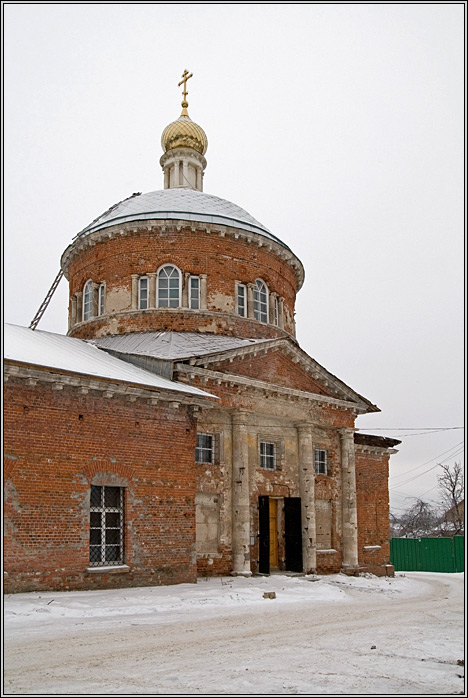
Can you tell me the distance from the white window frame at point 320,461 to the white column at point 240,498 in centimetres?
408

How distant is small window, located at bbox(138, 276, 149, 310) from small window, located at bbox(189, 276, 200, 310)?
1464 mm

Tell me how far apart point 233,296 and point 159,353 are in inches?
199

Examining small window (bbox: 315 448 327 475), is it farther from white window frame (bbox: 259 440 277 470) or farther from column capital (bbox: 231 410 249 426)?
column capital (bbox: 231 410 249 426)

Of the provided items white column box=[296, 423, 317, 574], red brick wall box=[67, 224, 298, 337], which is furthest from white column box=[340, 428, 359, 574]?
red brick wall box=[67, 224, 298, 337]

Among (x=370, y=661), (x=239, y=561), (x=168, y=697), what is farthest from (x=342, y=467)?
(x=168, y=697)

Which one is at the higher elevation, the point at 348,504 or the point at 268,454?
the point at 268,454

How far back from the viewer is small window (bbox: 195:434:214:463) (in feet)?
65.6

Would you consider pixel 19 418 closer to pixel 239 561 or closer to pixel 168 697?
pixel 239 561

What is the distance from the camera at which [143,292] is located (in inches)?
955

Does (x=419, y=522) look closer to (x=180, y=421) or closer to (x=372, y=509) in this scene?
(x=372, y=509)

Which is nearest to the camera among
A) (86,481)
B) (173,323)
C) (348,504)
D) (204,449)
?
(86,481)

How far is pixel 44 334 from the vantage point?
20.7 metres

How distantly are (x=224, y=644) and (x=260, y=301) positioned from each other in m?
17.2

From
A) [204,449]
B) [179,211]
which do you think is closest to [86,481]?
[204,449]
